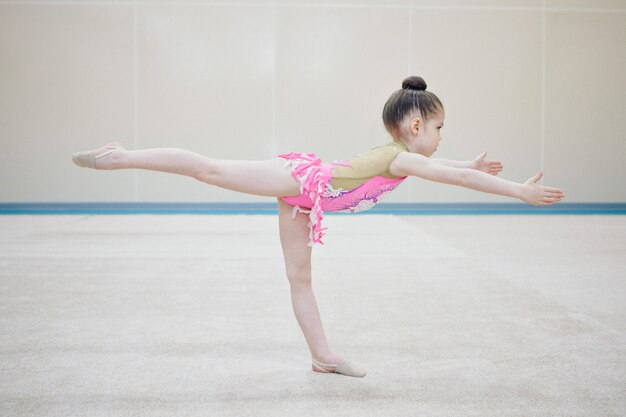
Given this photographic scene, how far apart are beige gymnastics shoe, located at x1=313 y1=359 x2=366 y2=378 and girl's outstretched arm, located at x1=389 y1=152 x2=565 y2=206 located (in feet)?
1.96

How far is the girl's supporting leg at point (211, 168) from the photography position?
5.91 feet

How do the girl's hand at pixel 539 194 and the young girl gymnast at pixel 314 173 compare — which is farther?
the young girl gymnast at pixel 314 173

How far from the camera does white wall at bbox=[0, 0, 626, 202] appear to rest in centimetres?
741

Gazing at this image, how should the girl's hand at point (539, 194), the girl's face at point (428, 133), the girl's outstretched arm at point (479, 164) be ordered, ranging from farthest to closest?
the girl's outstretched arm at point (479, 164), the girl's face at point (428, 133), the girl's hand at point (539, 194)

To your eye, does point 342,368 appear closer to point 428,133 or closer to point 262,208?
point 428,133

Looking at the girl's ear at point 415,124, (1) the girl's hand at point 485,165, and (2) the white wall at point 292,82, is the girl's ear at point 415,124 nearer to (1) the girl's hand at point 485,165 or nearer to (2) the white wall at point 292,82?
(1) the girl's hand at point 485,165

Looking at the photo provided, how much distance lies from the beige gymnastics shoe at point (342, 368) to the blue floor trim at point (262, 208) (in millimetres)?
5270

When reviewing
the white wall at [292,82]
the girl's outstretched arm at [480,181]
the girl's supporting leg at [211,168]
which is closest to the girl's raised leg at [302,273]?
the girl's supporting leg at [211,168]

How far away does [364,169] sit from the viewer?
185 centimetres

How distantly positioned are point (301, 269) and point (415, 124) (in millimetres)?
556

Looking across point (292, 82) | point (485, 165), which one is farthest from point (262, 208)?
point (485, 165)

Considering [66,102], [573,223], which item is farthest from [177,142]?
[573,223]

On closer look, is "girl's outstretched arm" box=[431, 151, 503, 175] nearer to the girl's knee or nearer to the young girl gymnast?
the young girl gymnast

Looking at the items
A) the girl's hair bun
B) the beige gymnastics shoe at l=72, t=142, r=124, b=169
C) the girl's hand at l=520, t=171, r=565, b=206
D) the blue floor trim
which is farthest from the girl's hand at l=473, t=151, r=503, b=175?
the blue floor trim
